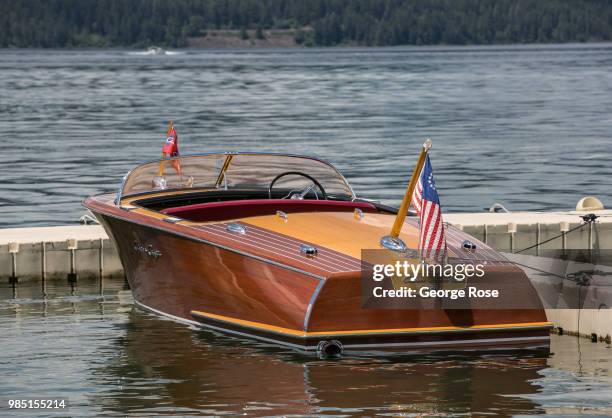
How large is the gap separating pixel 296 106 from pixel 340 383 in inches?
2496

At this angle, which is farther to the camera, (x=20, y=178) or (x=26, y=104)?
(x=26, y=104)

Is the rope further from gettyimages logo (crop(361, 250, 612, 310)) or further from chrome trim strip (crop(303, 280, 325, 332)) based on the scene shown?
chrome trim strip (crop(303, 280, 325, 332))

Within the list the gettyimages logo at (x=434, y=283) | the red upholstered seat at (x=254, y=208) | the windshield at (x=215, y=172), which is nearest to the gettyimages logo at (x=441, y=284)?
the gettyimages logo at (x=434, y=283)

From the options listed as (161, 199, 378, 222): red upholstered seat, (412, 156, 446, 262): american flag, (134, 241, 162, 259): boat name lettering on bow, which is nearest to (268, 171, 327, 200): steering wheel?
(161, 199, 378, 222): red upholstered seat

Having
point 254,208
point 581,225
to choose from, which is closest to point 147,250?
point 254,208

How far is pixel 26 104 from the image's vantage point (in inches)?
3219

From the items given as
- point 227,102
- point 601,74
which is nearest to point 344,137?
point 227,102

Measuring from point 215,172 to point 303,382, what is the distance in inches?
163

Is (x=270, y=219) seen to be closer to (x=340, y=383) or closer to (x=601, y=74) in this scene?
(x=340, y=383)

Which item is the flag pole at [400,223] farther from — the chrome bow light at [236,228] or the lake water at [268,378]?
the chrome bow light at [236,228]

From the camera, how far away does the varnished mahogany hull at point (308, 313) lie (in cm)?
1339

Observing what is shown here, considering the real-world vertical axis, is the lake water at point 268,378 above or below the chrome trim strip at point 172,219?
below

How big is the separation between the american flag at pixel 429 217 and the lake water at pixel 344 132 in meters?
14.8

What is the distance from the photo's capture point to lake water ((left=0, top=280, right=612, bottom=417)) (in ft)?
41.8
